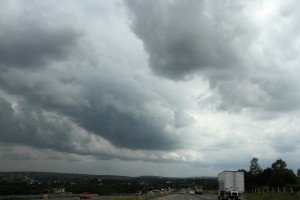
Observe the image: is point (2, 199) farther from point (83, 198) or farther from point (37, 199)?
point (83, 198)

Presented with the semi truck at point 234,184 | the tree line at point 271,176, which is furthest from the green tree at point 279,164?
the semi truck at point 234,184

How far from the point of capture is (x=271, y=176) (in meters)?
130

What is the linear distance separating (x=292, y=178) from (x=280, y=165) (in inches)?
1728

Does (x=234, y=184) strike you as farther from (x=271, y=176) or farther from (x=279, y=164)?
(x=279, y=164)

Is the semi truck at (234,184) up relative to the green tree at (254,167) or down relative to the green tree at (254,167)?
down

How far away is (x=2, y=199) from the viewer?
54.6 meters

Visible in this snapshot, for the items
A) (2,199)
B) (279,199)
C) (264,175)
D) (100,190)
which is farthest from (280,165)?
(2,199)

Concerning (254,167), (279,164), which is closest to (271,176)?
(279,164)

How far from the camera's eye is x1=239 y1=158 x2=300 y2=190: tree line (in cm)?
11581

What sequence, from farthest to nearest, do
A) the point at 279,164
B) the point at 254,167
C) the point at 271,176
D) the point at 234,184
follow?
1. the point at 254,167
2. the point at 279,164
3. the point at 271,176
4. the point at 234,184

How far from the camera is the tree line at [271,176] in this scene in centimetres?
11581

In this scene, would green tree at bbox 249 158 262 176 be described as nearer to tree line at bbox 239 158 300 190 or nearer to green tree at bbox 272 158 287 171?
tree line at bbox 239 158 300 190

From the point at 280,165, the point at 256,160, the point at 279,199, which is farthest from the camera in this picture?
the point at 256,160

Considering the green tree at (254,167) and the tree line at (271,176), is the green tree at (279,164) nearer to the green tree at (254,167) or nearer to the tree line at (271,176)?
the tree line at (271,176)
